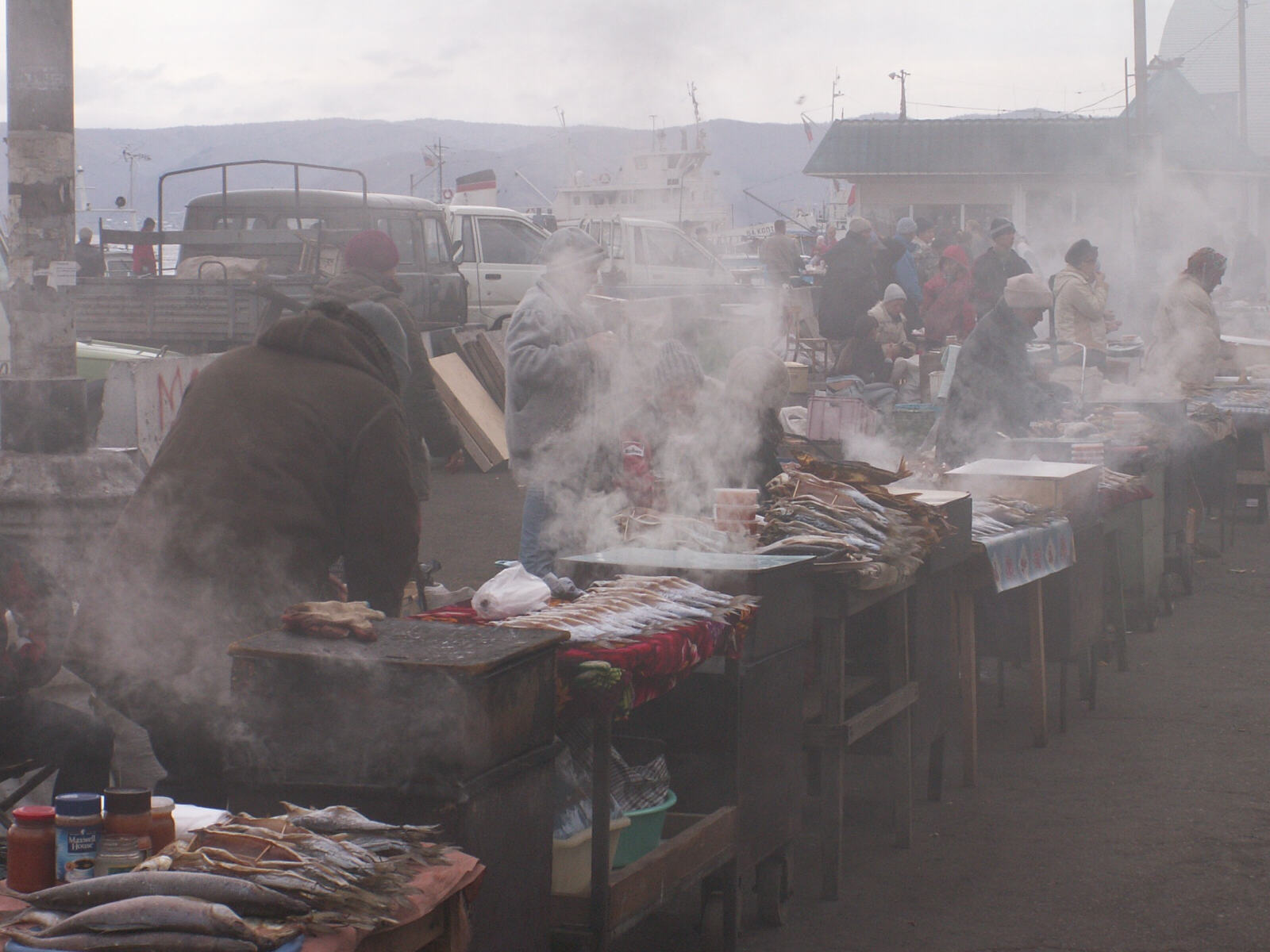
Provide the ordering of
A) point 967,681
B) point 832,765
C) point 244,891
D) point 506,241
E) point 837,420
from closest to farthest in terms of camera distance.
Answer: point 244,891 < point 832,765 < point 967,681 < point 837,420 < point 506,241

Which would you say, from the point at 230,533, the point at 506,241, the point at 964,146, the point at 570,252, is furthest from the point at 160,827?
the point at 964,146

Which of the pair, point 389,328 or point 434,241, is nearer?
point 389,328

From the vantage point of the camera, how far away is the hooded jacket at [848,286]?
12.7 meters

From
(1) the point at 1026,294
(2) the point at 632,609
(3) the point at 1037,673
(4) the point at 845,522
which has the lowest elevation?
(3) the point at 1037,673

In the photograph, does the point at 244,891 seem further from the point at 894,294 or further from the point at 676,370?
the point at 894,294

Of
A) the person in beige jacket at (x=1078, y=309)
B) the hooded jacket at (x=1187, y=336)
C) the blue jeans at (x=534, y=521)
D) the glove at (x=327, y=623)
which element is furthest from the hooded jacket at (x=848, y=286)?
the glove at (x=327, y=623)

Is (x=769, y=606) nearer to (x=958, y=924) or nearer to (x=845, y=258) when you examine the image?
(x=958, y=924)

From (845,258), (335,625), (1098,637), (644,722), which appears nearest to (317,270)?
(845,258)

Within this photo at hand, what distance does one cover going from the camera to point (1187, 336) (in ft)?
36.6

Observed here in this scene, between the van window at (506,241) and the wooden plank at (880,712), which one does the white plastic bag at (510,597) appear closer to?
the wooden plank at (880,712)

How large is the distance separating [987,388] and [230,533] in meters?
5.63

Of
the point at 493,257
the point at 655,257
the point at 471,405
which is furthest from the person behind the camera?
the point at 655,257

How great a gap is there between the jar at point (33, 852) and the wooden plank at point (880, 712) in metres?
2.74

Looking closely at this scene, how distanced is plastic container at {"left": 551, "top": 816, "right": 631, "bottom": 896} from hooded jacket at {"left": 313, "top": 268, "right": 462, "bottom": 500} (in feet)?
11.0
